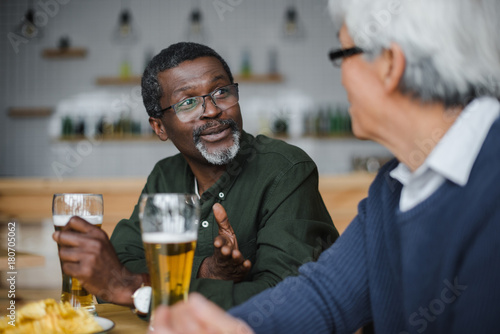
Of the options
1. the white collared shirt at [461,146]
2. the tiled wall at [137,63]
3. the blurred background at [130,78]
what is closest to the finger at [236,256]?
the white collared shirt at [461,146]

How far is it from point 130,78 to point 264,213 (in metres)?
3.55

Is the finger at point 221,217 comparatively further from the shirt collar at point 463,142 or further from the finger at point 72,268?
the shirt collar at point 463,142

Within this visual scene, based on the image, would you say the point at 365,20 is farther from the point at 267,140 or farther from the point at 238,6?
the point at 238,6

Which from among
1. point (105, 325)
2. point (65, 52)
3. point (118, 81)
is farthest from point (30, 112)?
point (105, 325)

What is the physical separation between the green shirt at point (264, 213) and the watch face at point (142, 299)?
20 cm

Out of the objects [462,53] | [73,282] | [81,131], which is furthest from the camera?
[81,131]

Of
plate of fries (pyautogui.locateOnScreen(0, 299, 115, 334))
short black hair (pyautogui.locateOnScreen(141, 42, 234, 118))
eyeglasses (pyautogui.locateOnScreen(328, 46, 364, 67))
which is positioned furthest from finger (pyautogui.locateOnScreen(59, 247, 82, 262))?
short black hair (pyautogui.locateOnScreen(141, 42, 234, 118))

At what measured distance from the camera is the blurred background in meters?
4.56

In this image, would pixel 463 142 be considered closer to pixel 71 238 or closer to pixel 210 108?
pixel 71 238

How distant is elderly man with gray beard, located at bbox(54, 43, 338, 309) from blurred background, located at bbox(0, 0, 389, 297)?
300cm

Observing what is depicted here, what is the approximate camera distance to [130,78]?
4504 mm

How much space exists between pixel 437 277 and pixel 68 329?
0.56 meters

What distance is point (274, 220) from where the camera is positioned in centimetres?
122

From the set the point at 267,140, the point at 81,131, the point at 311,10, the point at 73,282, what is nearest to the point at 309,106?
the point at 311,10
